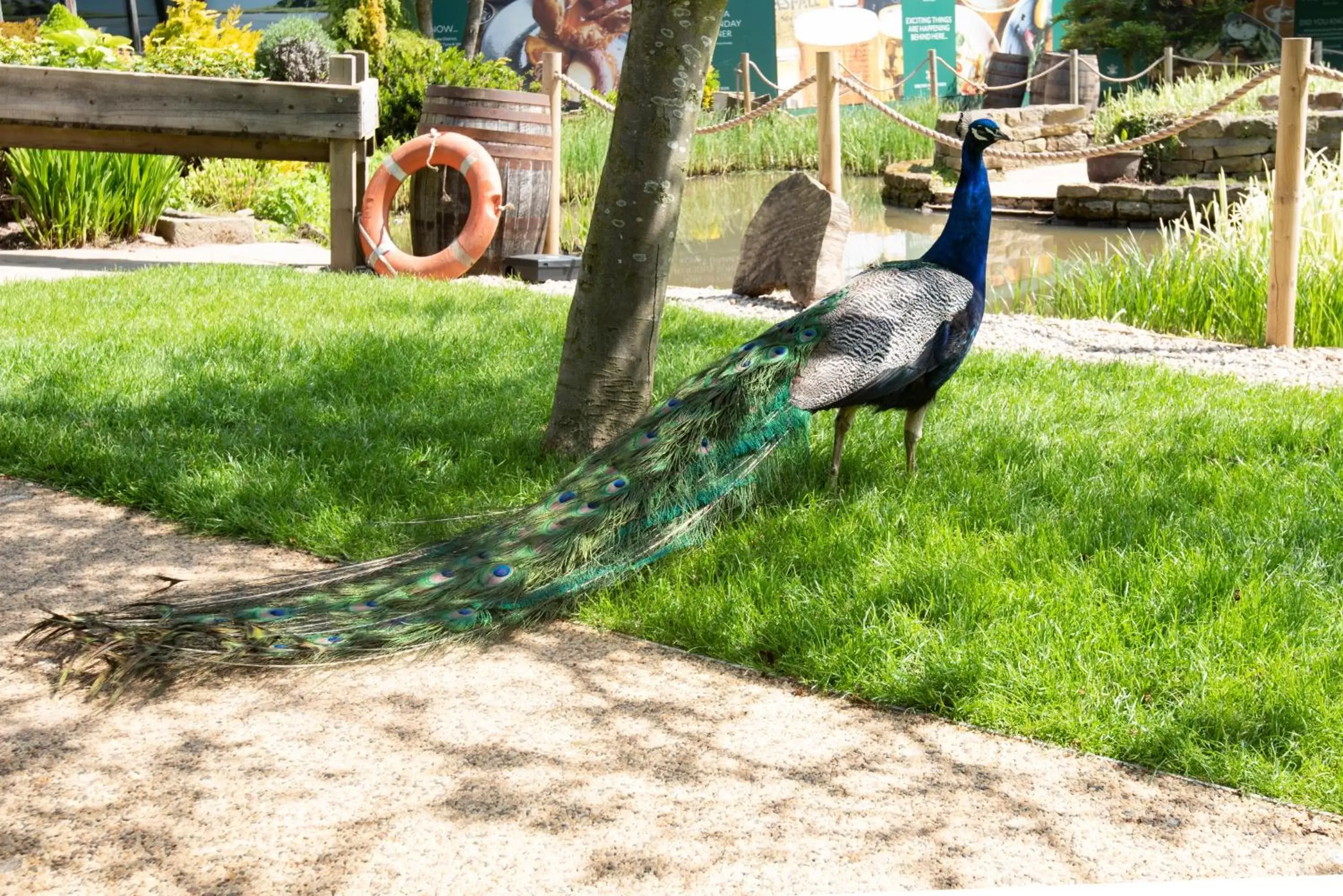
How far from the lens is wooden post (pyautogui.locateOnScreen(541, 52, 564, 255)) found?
10422 millimetres

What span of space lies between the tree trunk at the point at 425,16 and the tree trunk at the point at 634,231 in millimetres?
19988

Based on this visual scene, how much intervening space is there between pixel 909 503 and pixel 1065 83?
20.7m

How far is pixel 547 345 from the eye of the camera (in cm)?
693

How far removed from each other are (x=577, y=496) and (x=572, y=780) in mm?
1173

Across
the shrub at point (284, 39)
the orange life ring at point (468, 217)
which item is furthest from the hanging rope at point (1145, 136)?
the shrub at point (284, 39)

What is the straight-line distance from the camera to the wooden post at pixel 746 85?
77.0 feet

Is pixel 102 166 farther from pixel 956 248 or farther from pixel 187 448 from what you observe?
pixel 956 248

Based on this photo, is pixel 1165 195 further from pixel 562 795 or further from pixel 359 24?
pixel 562 795

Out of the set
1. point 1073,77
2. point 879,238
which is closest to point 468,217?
point 879,238

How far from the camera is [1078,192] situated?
15.5m

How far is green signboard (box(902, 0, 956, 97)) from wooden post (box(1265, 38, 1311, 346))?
19.9 meters

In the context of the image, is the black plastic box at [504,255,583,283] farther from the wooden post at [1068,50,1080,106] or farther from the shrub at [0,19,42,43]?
the wooden post at [1068,50,1080,106]

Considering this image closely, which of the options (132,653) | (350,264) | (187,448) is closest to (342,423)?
(187,448)

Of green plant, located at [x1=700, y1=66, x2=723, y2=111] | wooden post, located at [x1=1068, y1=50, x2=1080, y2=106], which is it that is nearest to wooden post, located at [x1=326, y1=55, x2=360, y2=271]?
green plant, located at [x1=700, y1=66, x2=723, y2=111]
